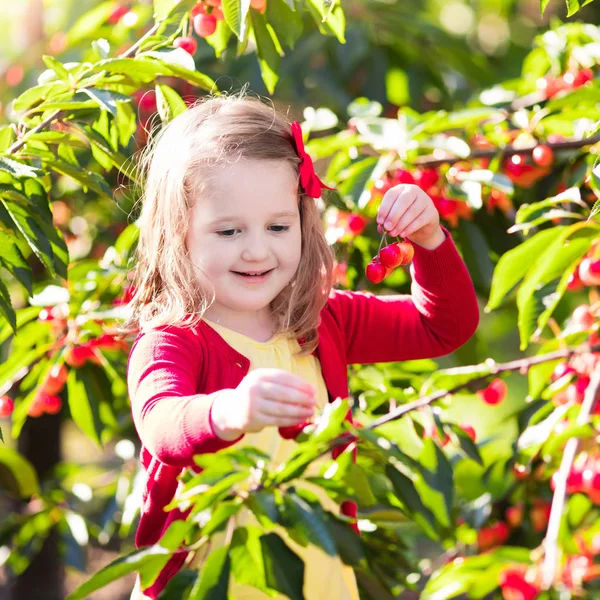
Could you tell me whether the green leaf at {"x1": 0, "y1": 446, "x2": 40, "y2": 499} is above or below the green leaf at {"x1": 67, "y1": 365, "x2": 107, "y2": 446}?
below

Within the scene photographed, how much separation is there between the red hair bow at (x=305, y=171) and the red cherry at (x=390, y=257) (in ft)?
0.50

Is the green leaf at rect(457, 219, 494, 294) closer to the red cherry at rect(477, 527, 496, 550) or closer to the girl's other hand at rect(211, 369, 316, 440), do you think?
the red cherry at rect(477, 527, 496, 550)

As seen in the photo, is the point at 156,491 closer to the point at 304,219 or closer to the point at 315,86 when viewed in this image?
the point at 304,219

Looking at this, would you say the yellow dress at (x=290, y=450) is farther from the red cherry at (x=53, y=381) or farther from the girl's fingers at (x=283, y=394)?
the red cherry at (x=53, y=381)

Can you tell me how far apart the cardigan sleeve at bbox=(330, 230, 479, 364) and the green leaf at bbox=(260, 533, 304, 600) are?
2.14ft

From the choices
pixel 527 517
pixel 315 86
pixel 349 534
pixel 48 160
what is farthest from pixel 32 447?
pixel 349 534

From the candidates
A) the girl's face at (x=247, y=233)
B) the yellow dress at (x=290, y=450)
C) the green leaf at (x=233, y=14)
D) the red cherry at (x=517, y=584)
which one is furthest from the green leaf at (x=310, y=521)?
the green leaf at (x=233, y=14)

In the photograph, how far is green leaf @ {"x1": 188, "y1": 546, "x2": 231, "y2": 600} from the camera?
3.62ft

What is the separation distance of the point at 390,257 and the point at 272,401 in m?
0.56

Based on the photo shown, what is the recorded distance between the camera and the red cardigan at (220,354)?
49.9 inches

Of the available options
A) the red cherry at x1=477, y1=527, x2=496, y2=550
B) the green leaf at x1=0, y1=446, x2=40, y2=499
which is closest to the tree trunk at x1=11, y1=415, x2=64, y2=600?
the green leaf at x1=0, y1=446, x2=40, y2=499

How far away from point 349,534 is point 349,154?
1.33m

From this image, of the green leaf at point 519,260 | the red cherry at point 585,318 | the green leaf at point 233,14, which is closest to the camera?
the green leaf at point 233,14

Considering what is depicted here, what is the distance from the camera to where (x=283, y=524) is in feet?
3.71
